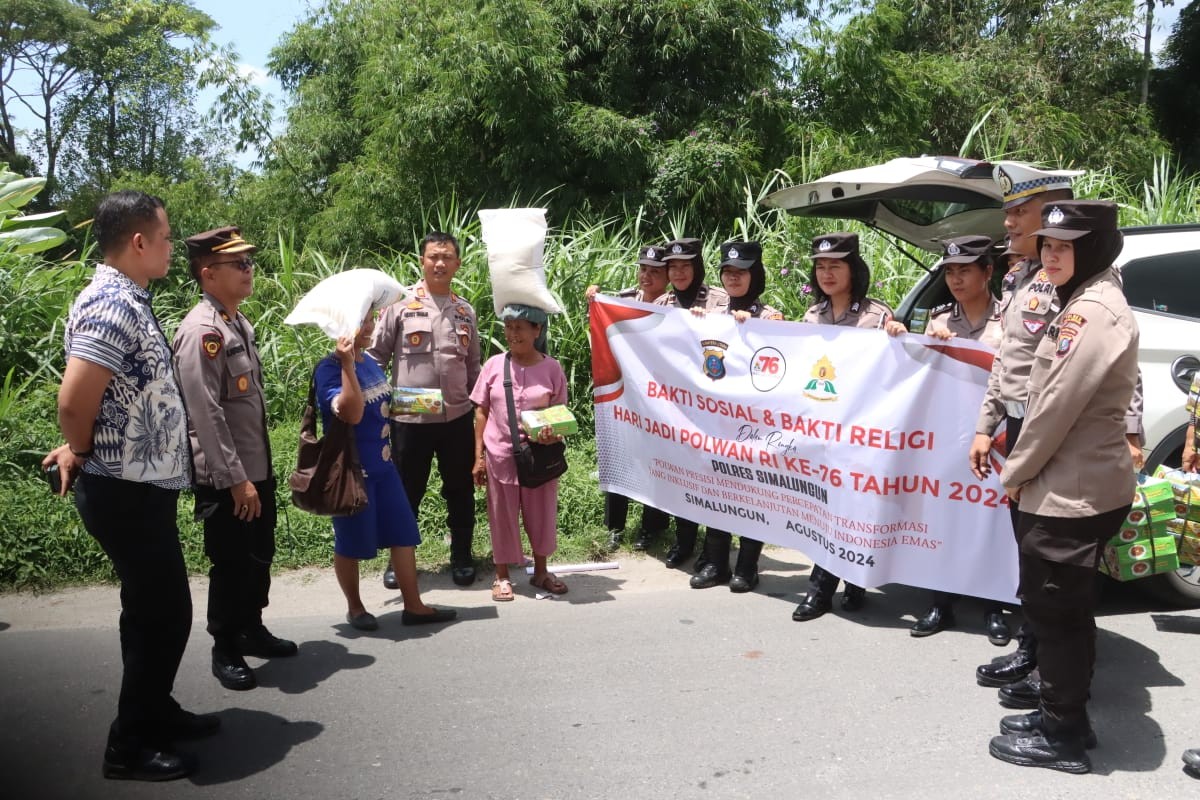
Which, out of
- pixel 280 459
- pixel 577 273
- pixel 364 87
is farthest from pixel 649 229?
pixel 280 459

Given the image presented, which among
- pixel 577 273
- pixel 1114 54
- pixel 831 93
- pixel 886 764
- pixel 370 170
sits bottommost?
pixel 886 764

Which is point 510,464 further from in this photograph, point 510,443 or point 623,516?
point 623,516

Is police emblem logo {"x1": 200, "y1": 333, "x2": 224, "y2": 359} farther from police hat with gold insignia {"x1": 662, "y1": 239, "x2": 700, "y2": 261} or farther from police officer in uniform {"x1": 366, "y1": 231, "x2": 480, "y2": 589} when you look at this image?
police hat with gold insignia {"x1": 662, "y1": 239, "x2": 700, "y2": 261}

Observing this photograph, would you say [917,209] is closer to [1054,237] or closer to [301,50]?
[1054,237]

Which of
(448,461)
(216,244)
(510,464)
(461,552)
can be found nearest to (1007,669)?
(510,464)

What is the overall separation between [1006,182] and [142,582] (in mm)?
3815

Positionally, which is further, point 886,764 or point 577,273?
point 577,273

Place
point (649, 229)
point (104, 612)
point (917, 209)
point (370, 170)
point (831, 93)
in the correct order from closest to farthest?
point (104, 612) < point (917, 209) < point (649, 229) < point (370, 170) < point (831, 93)

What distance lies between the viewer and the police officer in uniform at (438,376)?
19.0 ft

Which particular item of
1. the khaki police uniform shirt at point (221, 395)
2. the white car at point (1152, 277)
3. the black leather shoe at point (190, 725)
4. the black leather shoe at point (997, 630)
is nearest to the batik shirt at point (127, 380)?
the khaki police uniform shirt at point (221, 395)

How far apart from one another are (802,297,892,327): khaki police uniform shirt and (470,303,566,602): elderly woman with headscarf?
4.72 ft

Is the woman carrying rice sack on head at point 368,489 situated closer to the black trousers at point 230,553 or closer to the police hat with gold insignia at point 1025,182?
the black trousers at point 230,553

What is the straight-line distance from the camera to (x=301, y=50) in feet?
56.3

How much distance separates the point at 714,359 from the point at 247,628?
8.92 ft
